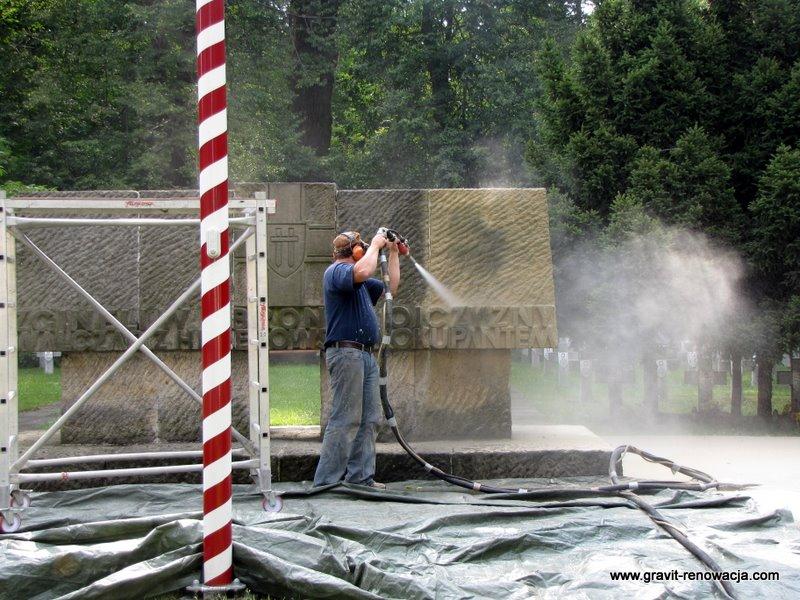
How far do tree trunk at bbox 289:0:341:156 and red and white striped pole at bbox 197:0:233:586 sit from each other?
21.6 metres

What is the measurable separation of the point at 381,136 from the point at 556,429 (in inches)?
751

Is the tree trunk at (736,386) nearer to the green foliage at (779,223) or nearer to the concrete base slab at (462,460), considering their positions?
the green foliage at (779,223)

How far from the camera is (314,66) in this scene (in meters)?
27.5

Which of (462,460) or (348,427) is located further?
(462,460)

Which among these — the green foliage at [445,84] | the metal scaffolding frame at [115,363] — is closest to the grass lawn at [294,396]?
the metal scaffolding frame at [115,363]

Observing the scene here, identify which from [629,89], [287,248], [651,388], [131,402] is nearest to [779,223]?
[629,89]

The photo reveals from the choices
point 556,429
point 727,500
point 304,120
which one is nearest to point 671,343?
point 556,429

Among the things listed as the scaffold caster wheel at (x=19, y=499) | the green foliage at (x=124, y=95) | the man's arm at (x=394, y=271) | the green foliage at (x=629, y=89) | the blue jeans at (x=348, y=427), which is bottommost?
the scaffold caster wheel at (x=19, y=499)

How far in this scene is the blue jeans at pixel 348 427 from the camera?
6887 millimetres

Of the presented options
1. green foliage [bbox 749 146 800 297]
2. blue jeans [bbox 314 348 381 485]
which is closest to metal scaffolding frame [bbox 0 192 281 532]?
blue jeans [bbox 314 348 381 485]

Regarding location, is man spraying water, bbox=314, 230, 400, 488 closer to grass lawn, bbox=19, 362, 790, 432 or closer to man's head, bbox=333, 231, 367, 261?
man's head, bbox=333, 231, 367, 261

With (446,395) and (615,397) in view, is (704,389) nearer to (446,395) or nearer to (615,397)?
(615,397)

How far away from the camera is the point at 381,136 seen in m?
26.7

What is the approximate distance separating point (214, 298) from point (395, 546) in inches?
66.6
